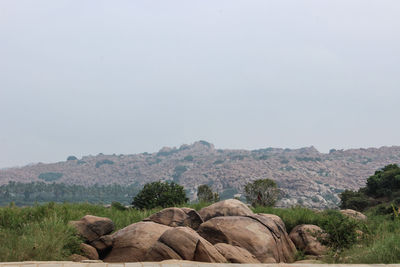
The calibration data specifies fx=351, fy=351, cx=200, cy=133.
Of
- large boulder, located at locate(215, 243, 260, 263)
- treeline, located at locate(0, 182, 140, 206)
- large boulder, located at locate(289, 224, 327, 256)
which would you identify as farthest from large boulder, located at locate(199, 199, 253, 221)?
treeline, located at locate(0, 182, 140, 206)

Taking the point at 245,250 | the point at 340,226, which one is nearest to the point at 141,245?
the point at 245,250

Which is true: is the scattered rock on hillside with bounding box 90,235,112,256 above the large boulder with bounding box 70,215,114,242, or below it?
below

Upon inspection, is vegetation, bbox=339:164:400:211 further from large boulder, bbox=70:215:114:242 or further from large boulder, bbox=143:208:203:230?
large boulder, bbox=70:215:114:242

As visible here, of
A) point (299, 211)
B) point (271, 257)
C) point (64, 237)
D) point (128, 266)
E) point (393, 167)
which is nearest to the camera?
point (128, 266)

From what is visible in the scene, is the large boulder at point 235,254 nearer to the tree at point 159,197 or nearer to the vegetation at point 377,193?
the tree at point 159,197

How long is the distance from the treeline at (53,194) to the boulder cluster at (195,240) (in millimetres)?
106841

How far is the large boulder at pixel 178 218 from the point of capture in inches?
566

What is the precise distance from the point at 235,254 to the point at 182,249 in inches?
70.5

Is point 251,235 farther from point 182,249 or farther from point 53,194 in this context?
point 53,194

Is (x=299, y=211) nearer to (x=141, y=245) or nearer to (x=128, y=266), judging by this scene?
(x=141, y=245)

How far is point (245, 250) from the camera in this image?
11883mm

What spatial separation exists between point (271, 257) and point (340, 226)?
9.29 ft

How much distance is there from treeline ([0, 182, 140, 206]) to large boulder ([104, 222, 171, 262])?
354 feet

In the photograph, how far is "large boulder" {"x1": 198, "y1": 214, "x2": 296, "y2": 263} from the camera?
1259 centimetres
